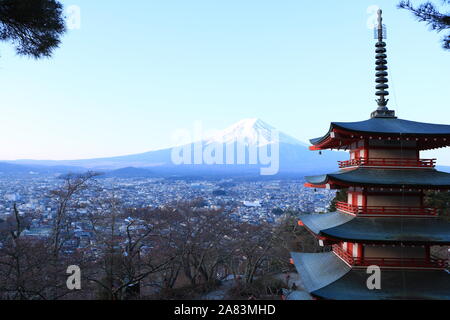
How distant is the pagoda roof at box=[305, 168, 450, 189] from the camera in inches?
354

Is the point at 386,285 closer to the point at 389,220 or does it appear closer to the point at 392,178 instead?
the point at 389,220


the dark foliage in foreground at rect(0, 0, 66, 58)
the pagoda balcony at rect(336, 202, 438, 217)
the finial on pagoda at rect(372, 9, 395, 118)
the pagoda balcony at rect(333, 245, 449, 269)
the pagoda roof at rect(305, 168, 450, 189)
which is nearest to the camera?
the dark foliage in foreground at rect(0, 0, 66, 58)

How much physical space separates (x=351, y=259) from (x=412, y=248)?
1.73 m

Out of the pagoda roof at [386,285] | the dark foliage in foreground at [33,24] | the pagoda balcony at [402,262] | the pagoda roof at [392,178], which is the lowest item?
the pagoda roof at [386,285]

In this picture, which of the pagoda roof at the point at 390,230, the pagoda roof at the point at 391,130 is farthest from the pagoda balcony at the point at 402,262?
the pagoda roof at the point at 391,130

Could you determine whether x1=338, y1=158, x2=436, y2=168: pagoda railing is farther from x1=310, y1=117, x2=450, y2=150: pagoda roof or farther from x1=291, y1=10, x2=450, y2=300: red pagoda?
x1=310, y1=117, x2=450, y2=150: pagoda roof

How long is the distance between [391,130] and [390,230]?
2.88 m

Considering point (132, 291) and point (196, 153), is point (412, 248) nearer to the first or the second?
point (132, 291)

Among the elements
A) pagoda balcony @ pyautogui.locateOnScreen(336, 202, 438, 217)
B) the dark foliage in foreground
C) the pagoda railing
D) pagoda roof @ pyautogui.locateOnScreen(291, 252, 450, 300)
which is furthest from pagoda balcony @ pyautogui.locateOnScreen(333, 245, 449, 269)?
the dark foliage in foreground

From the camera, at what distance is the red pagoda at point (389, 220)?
344 inches

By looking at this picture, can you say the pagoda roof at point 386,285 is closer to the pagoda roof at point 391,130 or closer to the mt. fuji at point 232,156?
the pagoda roof at point 391,130

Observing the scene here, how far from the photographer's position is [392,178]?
A: 366 inches

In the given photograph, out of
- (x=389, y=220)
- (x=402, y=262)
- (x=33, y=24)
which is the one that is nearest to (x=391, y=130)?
(x=389, y=220)
